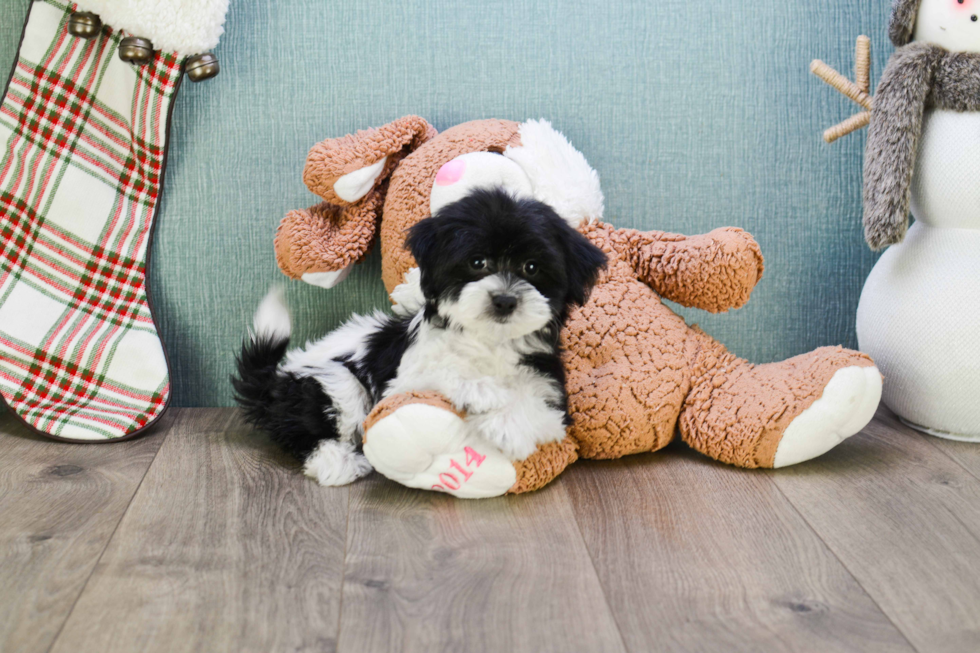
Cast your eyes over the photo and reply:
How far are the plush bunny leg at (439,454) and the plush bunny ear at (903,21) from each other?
3.45 feet

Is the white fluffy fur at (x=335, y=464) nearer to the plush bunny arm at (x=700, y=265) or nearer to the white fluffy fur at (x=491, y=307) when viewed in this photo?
the white fluffy fur at (x=491, y=307)

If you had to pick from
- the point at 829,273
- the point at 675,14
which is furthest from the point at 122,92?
the point at 829,273

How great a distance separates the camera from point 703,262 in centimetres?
155

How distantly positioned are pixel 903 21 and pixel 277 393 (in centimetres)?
137

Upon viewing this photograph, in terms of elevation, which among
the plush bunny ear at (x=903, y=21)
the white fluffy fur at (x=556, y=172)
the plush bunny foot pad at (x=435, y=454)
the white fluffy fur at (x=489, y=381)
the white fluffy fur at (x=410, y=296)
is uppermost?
the plush bunny ear at (x=903, y=21)

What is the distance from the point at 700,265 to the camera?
1.55m

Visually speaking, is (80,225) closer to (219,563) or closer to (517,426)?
(219,563)

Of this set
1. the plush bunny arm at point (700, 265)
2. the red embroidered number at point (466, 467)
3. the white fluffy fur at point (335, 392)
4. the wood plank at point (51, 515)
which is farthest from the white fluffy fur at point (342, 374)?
the plush bunny arm at point (700, 265)

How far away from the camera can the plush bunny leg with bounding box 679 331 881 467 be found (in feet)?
4.76

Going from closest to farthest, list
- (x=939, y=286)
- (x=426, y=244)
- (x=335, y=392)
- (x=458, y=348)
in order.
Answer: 1. (x=426, y=244)
2. (x=458, y=348)
3. (x=335, y=392)
4. (x=939, y=286)

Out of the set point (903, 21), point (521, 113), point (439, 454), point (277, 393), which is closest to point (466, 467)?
point (439, 454)

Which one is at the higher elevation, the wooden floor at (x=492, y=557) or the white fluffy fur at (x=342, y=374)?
the white fluffy fur at (x=342, y=374)

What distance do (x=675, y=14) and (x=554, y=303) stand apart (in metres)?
0.82

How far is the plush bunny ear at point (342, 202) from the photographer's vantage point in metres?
1.56
